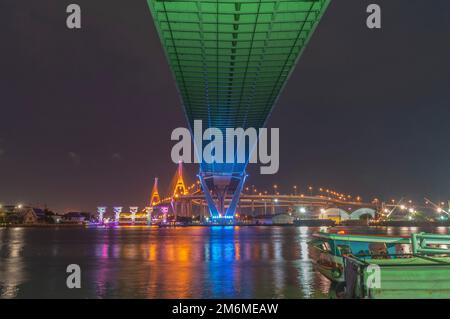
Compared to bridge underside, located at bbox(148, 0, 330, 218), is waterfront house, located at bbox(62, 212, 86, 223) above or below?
below

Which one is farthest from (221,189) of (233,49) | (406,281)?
(406,281)

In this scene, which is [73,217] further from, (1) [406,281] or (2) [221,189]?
(1) [406,281]

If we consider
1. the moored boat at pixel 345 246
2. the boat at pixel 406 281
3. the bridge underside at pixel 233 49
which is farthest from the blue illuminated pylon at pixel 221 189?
the boat at pixel 406 281

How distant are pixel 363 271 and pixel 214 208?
9898 cm

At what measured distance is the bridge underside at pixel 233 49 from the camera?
33866mm

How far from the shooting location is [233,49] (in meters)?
44.1

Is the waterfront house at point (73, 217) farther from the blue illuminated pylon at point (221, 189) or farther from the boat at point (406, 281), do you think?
the boat at point (406, 281)

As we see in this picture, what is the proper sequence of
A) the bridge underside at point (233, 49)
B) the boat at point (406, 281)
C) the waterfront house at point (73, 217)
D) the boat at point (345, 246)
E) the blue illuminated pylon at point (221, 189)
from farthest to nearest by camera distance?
the waterfront house at point (73, 217), the blue illuminated pylon at point (221, 189), the bridge underside at point (233, 49), the boat at point (345, 246), the boat at point (406, 281)

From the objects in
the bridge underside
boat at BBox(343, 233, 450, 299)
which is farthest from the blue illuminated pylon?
boat at BBox(343, 233, 450, 299)

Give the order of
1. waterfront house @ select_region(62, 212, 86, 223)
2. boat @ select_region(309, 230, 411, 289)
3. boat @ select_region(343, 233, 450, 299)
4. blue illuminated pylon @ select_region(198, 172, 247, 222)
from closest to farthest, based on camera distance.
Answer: boat @ select_region(343, 233, 450, 299) → boat @ select_region(309, 230, 411, 289) → blue illuminated pylon @ select_region(198, 172, 247, 222) → waterfront house @ select_region(62, 212, 86, 223)

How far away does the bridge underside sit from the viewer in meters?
33.9

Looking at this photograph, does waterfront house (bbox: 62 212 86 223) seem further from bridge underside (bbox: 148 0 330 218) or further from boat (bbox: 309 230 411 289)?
boat (bbox: 309 230 411 289)

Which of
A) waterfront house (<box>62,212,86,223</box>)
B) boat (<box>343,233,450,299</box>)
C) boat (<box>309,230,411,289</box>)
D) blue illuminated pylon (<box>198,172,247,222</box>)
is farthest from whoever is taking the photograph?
waterfront house (<box>62,212,86,223</box>)
